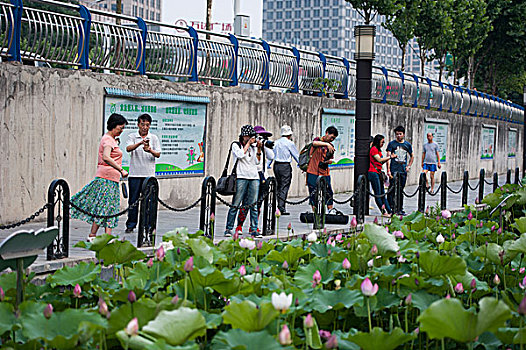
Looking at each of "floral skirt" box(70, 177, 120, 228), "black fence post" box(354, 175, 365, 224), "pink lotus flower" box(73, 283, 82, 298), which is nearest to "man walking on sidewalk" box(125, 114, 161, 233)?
"floral skirt" box(70, 177, 120, 228)

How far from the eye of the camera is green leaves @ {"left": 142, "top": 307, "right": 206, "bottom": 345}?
245 cm

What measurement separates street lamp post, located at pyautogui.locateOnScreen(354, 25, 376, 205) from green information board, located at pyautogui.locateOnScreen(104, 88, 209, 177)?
2982 mm

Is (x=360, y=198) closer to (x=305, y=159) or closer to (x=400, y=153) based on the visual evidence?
(x=305, y=159)

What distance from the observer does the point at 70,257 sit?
7.89 meters

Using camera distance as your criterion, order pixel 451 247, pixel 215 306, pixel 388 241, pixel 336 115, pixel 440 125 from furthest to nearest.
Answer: pixel 440 125 < pixel 336 115 < pixel 451 247 < pixel 388 241 < pixel 215 306

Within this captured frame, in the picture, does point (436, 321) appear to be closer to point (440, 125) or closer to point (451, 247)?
point (451, 247)

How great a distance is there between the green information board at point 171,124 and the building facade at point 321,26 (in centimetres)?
13706

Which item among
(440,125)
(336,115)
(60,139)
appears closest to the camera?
(60,139)

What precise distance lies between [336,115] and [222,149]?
4676 millimetres

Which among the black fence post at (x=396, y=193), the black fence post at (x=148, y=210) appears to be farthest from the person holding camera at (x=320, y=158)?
the black fence post at (x=148, y=210)

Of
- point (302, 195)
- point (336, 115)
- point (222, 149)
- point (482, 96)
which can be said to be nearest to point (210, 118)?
point (222, 149)

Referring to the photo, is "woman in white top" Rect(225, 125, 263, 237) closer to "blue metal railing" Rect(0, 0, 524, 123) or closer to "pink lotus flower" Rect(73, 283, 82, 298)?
"blue metal railing" Rect(0, 0, 524, 123)

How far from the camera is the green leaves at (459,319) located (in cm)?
255

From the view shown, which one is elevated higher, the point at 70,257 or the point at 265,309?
the point at 265,309
